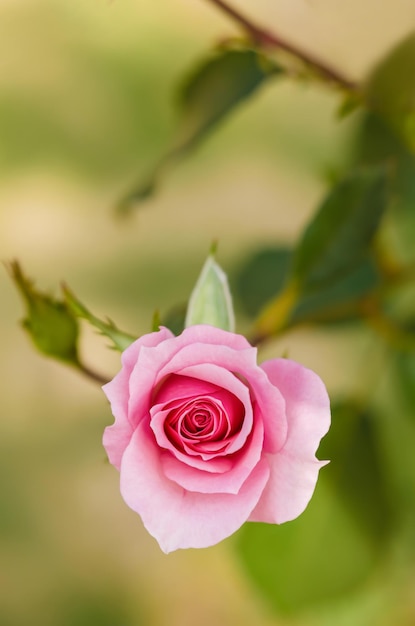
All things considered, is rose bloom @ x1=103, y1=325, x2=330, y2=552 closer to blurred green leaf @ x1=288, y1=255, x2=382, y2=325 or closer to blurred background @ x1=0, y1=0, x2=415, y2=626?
blurred green leaf @ x1=288, y1=255, x2=382, y2=325

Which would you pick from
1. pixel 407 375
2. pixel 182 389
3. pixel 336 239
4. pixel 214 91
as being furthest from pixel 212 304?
pixel 407 375

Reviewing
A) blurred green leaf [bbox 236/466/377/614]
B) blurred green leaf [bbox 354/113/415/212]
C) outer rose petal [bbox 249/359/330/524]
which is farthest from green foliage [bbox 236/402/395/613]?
outer rose petal [bbox 249/359/330/524]

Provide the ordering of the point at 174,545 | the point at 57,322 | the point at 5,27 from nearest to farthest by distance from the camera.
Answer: the point at 174,545 < the point at 57,322 < the point at 5,27

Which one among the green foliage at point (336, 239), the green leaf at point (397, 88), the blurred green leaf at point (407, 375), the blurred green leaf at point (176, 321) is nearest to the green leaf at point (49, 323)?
the blurred green leaf at point (176, 321)

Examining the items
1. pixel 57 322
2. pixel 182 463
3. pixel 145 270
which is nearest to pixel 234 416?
pixel 182 463

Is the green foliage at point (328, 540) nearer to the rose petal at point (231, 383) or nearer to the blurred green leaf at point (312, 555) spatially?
the blurred green leaf at point (312, 555)

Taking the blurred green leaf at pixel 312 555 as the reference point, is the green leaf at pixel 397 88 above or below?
above

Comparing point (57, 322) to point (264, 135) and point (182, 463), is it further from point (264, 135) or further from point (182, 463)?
point (264, 135)
